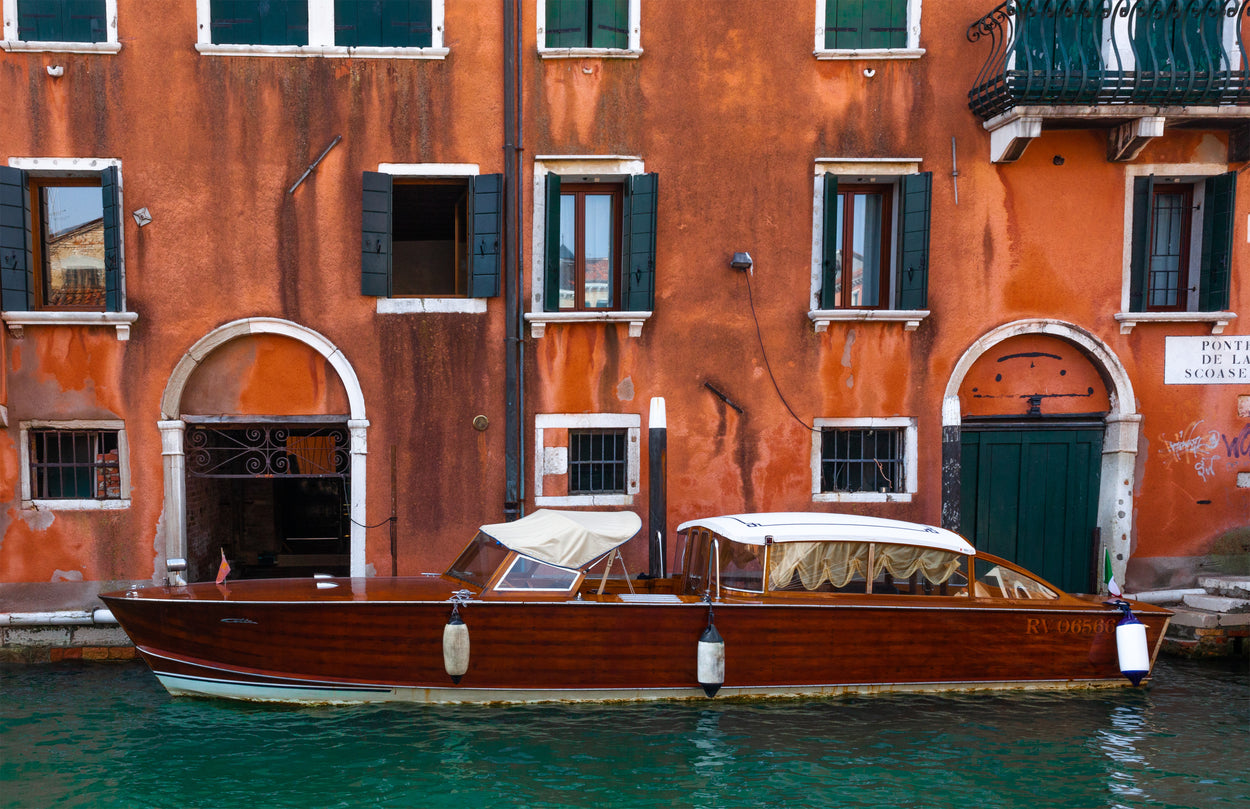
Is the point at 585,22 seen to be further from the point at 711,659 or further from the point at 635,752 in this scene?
the point at 635,752

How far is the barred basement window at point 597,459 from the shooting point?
9367 mm

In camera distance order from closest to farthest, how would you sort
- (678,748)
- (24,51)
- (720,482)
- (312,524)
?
1. (678,748)
2. (24,51)
3. (720,482)
4. (312,524)

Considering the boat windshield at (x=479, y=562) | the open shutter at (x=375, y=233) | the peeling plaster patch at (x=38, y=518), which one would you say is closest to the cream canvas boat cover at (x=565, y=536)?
the boat windshield at (x=479, y=562)

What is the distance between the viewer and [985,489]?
379 inches

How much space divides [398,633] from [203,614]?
1483mm

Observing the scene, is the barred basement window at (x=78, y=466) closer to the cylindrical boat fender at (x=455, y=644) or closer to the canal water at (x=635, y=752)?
the canal water at (x=635, y=752)

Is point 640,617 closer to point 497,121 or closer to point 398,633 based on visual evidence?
point 398,633

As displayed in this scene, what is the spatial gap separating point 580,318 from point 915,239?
3.41 m

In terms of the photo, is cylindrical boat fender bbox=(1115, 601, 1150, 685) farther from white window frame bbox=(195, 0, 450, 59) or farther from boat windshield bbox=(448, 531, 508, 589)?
white window frame bbox=(195, 0, 450, 59)

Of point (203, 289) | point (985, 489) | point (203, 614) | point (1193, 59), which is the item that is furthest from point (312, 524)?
point (1193, 59)

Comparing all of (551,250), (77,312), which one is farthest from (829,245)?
(77,312)

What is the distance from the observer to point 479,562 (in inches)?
296

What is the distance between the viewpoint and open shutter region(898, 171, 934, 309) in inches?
362

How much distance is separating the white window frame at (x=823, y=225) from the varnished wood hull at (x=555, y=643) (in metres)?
3.04
